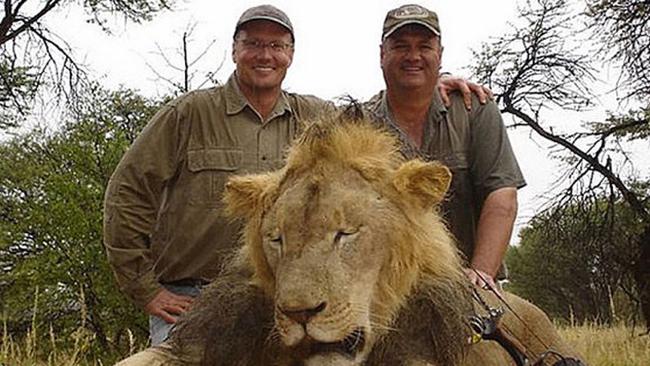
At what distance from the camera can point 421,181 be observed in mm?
3447

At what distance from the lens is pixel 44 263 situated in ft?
49.7

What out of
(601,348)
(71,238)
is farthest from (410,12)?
(71,238)

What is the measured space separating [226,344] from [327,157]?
768 millimetres

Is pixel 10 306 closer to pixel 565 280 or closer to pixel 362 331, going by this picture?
pixel 362 331

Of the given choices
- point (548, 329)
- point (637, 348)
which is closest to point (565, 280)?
point (637, 348)

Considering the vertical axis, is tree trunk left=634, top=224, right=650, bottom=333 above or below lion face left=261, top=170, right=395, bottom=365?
below

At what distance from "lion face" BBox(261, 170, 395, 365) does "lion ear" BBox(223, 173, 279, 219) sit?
0.17 m

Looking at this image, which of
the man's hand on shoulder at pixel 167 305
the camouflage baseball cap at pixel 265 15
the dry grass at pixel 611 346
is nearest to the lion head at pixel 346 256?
the man's hand on shoulder at pixel 167 305

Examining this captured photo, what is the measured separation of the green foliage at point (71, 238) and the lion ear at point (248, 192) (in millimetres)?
10417

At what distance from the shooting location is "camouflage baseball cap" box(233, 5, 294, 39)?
517cm

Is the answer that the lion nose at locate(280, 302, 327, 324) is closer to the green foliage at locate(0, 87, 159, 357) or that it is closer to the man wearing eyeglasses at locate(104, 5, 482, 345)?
the man wearing eyeglasses at locate(104, 5, 482, 345)

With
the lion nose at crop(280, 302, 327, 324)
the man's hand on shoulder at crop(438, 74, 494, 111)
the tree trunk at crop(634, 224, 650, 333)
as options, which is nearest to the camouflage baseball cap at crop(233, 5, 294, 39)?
the man's hand on shoulder at crop(438, 74, 494, 111)

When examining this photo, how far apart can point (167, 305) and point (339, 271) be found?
2151mm

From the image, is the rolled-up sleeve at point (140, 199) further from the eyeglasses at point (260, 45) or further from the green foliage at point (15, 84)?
the green foliage at point (15, 84)
